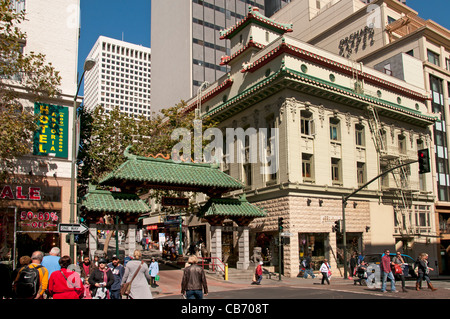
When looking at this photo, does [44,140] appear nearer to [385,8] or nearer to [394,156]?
[394,156]

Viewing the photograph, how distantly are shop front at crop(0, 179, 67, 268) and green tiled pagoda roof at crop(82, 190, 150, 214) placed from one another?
3.07 metres

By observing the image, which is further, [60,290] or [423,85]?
[423,85]

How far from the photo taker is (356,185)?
107 ft

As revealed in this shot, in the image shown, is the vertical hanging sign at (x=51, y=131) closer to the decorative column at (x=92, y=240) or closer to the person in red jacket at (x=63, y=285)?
the decorative column at (x=92, y=240)

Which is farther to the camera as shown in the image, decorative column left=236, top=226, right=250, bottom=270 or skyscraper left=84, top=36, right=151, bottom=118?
skyscraper left=84, top=36, right=151, bottom=118

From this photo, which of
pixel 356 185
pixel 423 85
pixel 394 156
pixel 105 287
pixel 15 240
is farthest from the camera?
pixel 423 85

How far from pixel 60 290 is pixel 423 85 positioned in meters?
42.8

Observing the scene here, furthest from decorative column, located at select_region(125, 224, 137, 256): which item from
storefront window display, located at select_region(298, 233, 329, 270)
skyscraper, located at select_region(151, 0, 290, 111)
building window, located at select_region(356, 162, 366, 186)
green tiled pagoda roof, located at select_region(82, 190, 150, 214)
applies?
skyscraper, located at select_region(151, 0, 290, 111)

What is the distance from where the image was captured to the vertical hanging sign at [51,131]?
74.8ft

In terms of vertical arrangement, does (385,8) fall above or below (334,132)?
above

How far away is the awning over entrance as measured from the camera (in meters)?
21.5

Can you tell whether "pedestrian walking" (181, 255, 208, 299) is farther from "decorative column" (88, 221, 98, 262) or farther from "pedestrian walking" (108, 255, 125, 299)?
"decorative column" (88, 221, 98, 262)

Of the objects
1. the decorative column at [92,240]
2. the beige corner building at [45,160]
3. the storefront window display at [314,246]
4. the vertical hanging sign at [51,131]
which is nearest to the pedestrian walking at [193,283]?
the decorative column at [92,240]

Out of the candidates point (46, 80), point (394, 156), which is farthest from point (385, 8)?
point (46, 80)
